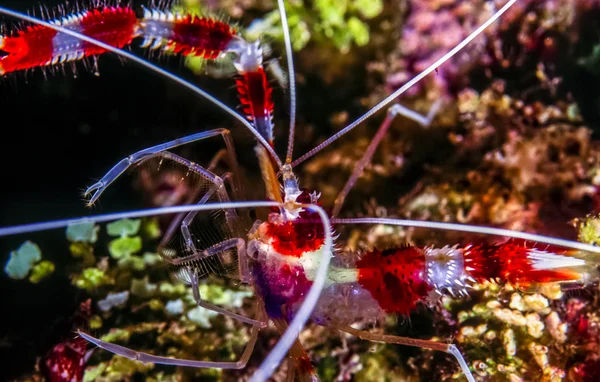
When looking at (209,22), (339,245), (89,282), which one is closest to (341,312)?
(339,245)

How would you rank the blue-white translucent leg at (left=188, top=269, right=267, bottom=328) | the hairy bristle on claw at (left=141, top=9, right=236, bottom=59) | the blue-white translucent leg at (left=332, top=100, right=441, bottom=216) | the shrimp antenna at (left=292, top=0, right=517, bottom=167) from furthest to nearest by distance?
the blue-white translucent leg at (left=332, top=100, right=441, bottom=216) → the hairy bristle on claw at (left=141, top=9, right=236, bottom=59) → the blue-white translucent leg at (left=188, top=269, right=267, bottom=328) → the shrimp antenna at (left=292, top=0, right=517, bottom=167)

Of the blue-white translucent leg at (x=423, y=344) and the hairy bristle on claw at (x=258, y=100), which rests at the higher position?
the hairy bristle on claw at (x=258, y=100)

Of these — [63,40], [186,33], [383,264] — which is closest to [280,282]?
[383,264]

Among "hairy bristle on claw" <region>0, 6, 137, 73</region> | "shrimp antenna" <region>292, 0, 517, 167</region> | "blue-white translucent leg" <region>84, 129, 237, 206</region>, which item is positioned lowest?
"blue-white translucent leg" <region>84, 129, 237, 206</region>

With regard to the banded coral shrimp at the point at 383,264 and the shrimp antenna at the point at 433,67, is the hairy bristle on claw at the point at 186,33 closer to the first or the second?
the banded coral shrimp at the point at 383,264

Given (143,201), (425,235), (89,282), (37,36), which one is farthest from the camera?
(143,201)

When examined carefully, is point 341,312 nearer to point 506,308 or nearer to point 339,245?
point 339,245

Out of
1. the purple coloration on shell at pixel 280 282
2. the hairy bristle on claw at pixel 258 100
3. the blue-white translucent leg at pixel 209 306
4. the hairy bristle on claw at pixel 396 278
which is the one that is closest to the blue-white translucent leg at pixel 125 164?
the hairy bristle on claw at pixel 258 100

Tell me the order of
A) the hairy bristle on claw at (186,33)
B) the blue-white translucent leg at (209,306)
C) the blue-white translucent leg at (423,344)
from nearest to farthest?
the blue-white translucent leg at (423,344) → the blue-white translucent leg at (209,306) → the hairy bristle on claw at (186,33)

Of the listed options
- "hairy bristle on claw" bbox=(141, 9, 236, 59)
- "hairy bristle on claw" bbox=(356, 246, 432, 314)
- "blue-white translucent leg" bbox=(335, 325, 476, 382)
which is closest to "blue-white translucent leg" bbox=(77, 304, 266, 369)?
"blue-white translucent leg" bbox=(335, 325, 476, 382)

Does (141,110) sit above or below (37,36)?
above

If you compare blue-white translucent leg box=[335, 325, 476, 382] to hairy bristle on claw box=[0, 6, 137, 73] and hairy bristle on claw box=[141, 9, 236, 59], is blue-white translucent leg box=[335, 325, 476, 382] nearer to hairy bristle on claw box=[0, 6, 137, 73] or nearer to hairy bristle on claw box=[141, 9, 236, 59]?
hairy bristle on claw box=[141, 9, 236, 59]
